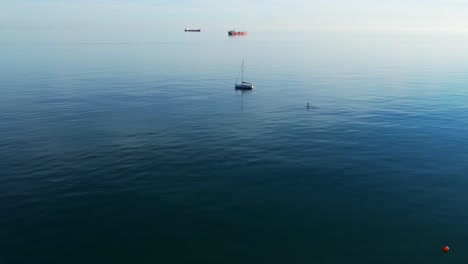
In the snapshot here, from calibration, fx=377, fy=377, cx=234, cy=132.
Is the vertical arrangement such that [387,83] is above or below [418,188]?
above

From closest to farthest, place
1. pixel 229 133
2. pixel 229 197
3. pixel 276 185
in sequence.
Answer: pixel 229 197, pixel 276 185, pixel 229 133

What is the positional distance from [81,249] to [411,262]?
3899cm

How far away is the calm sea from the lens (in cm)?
4634

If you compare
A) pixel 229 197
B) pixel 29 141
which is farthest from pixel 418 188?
pixel 29 141

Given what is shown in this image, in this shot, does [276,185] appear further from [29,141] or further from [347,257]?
[29,141]

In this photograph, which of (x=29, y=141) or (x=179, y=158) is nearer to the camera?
(x=179, y=158)

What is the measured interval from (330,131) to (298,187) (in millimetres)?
34046

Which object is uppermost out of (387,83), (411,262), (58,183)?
(387,83)

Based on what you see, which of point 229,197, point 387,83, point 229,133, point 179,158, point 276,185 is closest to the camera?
point 229,197

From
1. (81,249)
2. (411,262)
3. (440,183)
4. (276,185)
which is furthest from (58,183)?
(440,183)

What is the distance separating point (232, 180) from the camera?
6397 centimetres

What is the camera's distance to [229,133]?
3570 inches

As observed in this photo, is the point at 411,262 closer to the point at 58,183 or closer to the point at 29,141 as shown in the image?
the point at 58,183

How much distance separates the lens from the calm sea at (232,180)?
46.3m
